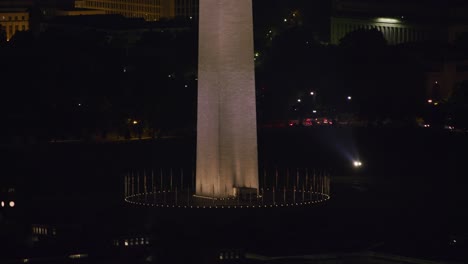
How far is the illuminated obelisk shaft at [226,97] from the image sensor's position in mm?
56031

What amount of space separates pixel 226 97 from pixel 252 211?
431 centimetres

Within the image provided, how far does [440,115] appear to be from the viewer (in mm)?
116062

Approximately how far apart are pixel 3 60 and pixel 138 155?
759 inches

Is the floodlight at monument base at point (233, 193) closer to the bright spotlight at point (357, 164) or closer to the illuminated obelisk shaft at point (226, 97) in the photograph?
the illuminated obelisk shaft at point (226, 97)

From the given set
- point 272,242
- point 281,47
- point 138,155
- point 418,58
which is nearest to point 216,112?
point 272,242

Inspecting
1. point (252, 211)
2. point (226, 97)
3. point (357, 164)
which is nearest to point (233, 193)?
point (252, 211)

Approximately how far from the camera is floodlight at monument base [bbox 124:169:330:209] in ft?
185

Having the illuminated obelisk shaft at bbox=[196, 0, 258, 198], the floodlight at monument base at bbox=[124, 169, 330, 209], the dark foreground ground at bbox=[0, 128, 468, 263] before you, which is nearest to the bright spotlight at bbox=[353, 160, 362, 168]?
the dark foreground ground at bbox=[0, 128, 468, 263]

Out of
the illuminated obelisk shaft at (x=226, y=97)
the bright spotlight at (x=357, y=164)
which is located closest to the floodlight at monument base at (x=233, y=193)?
the illuminated obelisk shaft at (x=226, y=97)

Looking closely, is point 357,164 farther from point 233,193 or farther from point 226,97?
point 226,97

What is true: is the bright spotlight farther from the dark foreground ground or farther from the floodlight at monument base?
the floodlight at monument base

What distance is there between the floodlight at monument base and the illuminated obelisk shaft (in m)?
0.61

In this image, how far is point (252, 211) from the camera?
54.8 meters

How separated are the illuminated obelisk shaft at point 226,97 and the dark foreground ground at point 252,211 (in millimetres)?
2422
